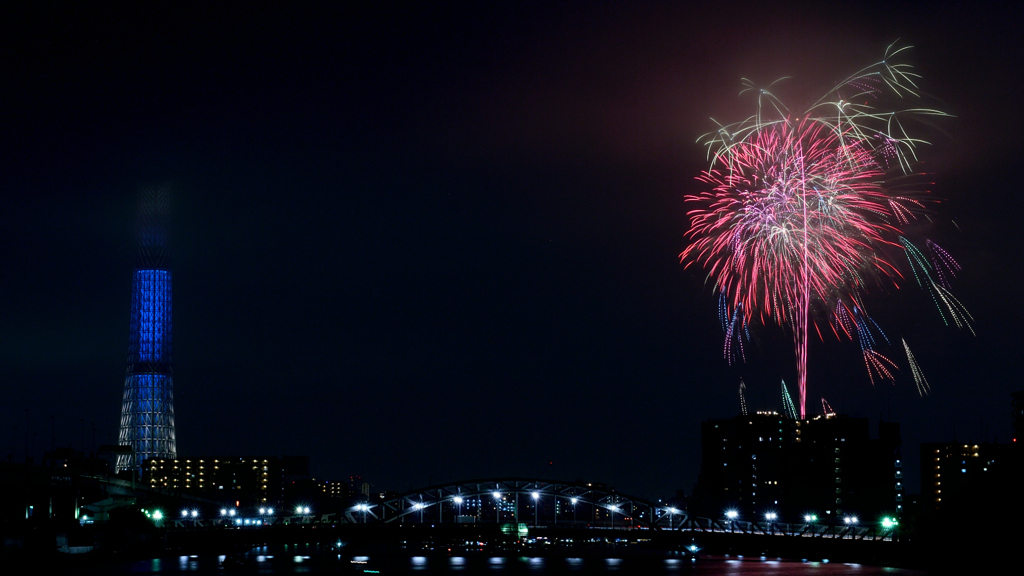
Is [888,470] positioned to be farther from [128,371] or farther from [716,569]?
[128,371]

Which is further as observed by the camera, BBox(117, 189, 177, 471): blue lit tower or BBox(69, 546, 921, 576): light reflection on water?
BBox(117, 189, 177, 471): blue lit tower

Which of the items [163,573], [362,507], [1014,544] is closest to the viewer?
[1014,544]

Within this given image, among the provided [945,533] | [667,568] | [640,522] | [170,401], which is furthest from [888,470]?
[170,401]

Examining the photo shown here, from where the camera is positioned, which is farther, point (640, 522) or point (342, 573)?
point (640, 522)

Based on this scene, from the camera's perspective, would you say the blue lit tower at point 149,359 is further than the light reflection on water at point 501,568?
Yes

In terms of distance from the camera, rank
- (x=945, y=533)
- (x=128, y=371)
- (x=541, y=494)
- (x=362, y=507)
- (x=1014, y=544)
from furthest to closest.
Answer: (x=128, y=371)
(x=541, y=494)
(x=362, y=507)
(x=945, y=533)
(x=1014, y=544)

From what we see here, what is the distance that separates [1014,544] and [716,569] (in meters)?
43.7

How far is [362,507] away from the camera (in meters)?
160

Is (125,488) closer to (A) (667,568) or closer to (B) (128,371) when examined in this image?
(B) (128,371)

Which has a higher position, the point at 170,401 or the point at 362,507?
the point at 170,401

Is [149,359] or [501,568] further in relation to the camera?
[149,359]

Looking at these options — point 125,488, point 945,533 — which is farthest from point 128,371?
point 945,533

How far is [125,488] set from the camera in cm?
14838

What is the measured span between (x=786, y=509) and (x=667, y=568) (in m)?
83.5
